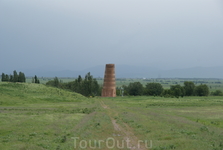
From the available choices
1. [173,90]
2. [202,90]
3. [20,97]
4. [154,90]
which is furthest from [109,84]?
[202,90]

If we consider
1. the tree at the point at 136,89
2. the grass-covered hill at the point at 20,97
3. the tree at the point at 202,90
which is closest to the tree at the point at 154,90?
the tree at the point at 136,89

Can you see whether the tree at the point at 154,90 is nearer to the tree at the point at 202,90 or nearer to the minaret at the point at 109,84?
the tree at the point at 202,90

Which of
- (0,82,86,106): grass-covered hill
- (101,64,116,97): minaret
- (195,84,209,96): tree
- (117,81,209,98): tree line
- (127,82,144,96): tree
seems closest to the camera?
(0,82,86,106): grass-covered hill

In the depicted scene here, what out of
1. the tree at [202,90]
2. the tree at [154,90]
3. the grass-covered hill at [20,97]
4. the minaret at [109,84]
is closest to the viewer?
the grass-covered hill at [20,97]

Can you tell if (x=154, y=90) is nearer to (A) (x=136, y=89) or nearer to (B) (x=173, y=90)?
(A) (x=136, y=89)

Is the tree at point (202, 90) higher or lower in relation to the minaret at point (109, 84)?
lower

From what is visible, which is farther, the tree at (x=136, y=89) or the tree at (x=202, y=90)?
the tree at (x=136, y=89)

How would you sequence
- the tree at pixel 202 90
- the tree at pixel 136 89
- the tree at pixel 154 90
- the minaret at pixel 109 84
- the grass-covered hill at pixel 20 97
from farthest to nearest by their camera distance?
the tree at pixel 154 90 → the tree at pixel 136 89 → the tree at pixel 202 90 → the minaret at pixel 109 84 → the grass-covered hill at pixel 20 97

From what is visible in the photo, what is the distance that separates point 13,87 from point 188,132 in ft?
208

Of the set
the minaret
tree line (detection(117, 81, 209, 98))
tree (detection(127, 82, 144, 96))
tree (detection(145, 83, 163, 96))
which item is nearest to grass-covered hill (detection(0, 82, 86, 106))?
the minaret

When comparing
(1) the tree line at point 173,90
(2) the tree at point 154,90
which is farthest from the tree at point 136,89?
(2) the tree at point 154,90

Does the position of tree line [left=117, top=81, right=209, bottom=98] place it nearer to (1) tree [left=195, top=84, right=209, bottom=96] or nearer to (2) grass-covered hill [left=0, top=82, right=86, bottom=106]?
(1) tree [left=195, top=84, right=209, bottom=96]

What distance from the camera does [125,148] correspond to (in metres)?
17.2

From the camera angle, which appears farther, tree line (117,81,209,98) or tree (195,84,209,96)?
tree (195,84,209,96)
